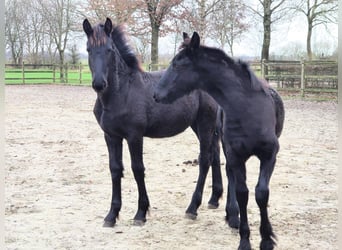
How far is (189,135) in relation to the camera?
400 inches

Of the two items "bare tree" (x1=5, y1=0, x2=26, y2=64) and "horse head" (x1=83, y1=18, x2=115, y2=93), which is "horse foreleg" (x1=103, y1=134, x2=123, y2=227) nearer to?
"horse head" (x1=83, y1=18, x2=115, y2=93)

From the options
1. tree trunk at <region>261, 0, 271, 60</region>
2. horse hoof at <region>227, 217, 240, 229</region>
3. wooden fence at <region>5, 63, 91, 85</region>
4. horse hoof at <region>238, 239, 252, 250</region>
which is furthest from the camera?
wooden fence at <region>5, 63, 91, 85</region>

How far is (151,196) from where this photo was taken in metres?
5.39

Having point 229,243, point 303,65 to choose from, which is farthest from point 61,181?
point 303,65

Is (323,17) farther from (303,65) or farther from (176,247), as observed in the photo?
(176,247)

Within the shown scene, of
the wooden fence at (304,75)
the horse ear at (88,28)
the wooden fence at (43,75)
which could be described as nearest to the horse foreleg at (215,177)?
the horse ear at (88,28)

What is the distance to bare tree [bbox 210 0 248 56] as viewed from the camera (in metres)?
21.5

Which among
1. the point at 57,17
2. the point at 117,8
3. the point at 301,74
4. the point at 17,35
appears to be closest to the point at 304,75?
the point at 301,74

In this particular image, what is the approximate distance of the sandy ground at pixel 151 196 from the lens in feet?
13.4

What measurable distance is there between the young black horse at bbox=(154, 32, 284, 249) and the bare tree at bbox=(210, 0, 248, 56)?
18013 millimetres

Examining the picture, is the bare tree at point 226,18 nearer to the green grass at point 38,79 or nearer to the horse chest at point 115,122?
the green grass at point 38,79

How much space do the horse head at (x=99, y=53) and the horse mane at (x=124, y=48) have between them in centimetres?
27

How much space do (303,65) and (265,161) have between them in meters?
15.4

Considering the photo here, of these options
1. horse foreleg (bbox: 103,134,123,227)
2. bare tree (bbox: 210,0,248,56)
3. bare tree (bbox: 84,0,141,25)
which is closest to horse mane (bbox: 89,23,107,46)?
horse foreleg (bbox: 103,134,123,227)
